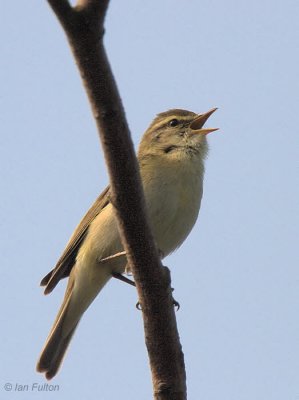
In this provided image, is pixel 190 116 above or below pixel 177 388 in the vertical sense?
above

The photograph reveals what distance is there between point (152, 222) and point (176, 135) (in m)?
1.37

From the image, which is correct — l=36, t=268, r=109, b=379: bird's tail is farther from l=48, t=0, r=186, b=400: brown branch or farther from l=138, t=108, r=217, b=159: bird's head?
Answer: l=48, t=0, r=186, b=400: brown branch

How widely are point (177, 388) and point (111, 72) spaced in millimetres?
1988

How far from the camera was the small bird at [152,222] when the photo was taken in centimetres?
662

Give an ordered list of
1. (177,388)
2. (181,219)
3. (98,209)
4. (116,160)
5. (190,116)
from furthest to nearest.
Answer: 1. (190,116)
2. (98,209)
3. (181,219)
4. (177,388)
5. (116,160)

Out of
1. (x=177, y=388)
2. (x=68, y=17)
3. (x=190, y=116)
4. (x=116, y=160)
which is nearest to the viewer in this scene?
(x=68, y=17)

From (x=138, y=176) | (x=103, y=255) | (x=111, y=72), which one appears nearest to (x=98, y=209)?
(x=103, y=255)

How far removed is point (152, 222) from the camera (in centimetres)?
647

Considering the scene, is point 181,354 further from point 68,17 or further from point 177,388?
point 68,17

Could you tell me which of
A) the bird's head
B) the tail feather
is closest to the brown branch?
the tail feather

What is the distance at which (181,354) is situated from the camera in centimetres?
438

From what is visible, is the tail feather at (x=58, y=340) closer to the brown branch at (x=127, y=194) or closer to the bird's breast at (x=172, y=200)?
the bird's breast at (x=172, y=200)

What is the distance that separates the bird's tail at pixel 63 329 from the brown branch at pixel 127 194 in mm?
2800

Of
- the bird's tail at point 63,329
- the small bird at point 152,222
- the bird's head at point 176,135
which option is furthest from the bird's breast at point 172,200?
the bird's tail at point 63,329
